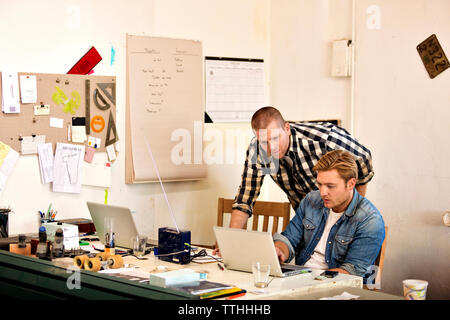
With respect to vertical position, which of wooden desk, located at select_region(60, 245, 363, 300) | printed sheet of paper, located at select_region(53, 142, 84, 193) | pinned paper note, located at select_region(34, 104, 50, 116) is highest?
pinned paper note, located at select_region(34, 104, 50, 116)

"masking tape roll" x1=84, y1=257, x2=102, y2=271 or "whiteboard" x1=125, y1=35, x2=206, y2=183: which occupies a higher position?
"whiteboard" x1=125, y1=35, x2=206, y2=183

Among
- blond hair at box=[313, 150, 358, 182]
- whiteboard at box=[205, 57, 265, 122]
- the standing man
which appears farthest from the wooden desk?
whiteboard at box=[205, 57, 265, 122]

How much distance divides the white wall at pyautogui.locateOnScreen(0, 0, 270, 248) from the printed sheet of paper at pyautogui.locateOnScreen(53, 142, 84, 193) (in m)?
0.05

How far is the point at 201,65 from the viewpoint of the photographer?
420 centimetres

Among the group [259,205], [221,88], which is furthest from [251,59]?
[259,205]

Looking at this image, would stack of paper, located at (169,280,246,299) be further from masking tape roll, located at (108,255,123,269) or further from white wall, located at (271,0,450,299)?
white wall, located at (271,0,450,299)

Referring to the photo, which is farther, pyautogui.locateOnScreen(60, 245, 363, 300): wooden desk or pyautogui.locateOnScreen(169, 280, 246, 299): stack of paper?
pyautogui.locateOnScreen(60, 245, 363, 300): wooden desk

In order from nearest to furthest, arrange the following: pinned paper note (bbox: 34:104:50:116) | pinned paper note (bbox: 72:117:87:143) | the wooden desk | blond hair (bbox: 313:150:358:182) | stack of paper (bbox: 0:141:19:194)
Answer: the wooden desk → blond hair (bbox: 313:150:358:182) → stack of paper (bbox: 0:141:19:194) → pinned paper note (bbox: 34:104:50:116) → pinned paper note (bbox: 72:117:87:143)

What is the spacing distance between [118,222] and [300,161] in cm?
104

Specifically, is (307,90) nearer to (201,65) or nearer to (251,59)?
(251,59)

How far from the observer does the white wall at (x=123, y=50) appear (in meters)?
3.45

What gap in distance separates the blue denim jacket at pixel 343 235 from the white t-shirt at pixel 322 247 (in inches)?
0.7

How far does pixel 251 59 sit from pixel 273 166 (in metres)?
1.33

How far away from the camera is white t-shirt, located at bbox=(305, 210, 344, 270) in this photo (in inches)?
108
